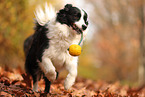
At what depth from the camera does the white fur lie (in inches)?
122

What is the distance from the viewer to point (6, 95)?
2582 mm

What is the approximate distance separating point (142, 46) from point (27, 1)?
20.2 ft

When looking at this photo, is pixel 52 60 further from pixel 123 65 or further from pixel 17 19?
pixel 123 65

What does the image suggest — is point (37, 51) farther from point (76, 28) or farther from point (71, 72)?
point (76, 28)

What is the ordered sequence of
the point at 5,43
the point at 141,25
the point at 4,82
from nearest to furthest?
the point at 4,82, the point at 5,43, the point at 141,25

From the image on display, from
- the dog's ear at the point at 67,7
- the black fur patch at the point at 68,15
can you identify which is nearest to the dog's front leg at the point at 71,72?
the black fur patch at the point at 68,15

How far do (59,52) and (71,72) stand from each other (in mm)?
384

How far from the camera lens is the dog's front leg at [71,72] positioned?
304cm

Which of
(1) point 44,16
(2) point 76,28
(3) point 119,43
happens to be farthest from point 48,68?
(3) point 119,43

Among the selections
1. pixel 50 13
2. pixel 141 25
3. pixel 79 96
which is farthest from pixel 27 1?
pixel 141 25

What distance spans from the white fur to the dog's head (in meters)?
0.05

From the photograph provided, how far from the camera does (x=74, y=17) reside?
3076 millimetres

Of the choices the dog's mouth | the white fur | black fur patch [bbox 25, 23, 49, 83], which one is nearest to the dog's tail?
black fur patch [bbox 25, 23, 49, 83]

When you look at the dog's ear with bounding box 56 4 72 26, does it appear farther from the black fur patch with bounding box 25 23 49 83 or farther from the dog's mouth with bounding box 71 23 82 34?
the black fur patch with bounding box 25 23 49 83
